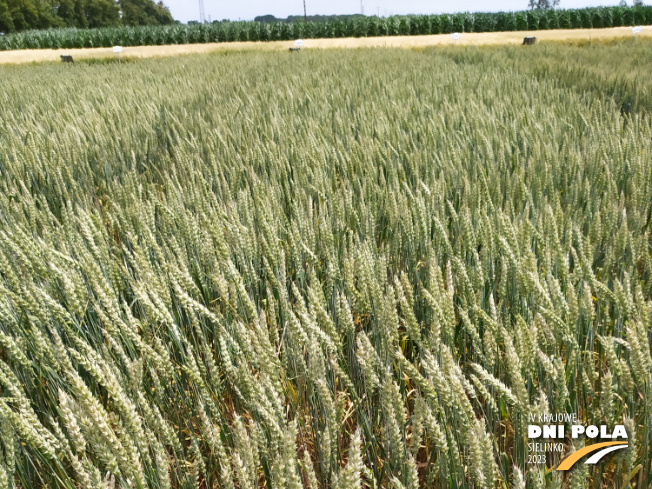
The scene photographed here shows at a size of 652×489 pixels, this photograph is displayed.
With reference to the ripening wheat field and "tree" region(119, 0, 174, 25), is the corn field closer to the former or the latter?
the ripening wheat field

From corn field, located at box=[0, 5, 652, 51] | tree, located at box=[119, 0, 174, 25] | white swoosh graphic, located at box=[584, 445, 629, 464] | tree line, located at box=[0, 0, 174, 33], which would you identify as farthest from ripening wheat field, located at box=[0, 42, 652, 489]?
tree, located at box=[119, 0, 174, 25]

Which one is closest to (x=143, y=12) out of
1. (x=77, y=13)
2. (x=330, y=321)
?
(x=77, y=13)

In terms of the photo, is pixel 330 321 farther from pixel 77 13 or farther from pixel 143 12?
pixel 143 12

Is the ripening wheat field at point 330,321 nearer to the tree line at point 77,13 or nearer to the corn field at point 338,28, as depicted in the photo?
the corn field at point 338,28

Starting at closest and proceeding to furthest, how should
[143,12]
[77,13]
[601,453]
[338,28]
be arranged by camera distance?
[601,453]
[338,28]
[77,13]
[143,12]

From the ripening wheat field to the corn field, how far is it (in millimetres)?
25494

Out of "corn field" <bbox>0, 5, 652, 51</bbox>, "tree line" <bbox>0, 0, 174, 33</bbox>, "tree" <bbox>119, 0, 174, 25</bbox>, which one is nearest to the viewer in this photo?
"corn field" <bbox>0, 5, 652, 51</bbox>

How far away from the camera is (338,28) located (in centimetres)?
2578

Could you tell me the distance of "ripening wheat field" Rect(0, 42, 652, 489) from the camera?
662 mm

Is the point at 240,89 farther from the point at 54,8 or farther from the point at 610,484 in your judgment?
the point at 54,8

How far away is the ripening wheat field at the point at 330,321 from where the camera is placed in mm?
662

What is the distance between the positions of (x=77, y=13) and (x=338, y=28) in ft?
136

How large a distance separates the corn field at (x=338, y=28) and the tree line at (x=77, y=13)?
18.3 meters

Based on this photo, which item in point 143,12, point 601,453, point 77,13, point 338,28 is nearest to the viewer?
point 601,453
